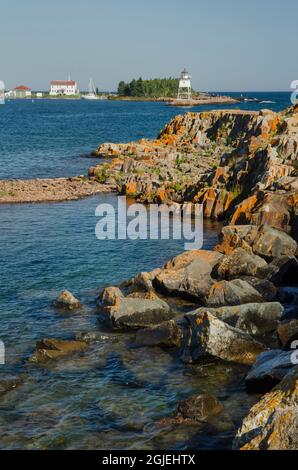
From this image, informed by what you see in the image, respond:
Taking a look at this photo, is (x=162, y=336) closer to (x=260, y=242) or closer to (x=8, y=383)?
(x=8, y=383)

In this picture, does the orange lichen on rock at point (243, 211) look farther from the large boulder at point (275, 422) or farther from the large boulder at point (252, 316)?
the large boulder at point (275, 422)

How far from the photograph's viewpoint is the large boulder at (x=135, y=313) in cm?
2622

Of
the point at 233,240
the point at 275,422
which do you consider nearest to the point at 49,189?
the point at 233,240

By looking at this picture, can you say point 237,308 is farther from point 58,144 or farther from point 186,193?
point 58,144

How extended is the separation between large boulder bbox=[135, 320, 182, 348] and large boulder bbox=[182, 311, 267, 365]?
128 cm

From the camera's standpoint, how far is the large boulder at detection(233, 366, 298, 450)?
13977 millimetres

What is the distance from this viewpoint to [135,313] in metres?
26.3

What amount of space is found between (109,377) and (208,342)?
12.4 feet

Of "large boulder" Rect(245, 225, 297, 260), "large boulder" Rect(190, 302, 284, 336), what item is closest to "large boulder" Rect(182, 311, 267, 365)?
"large boulder" Rect(190, 302, 284, 336)

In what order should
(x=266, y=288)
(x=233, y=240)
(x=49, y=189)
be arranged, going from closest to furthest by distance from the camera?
1. (x=266, y=288)
2. (x=233, y=240)
3. (x=49, y=189)

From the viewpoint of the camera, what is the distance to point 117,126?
162375 millimetres

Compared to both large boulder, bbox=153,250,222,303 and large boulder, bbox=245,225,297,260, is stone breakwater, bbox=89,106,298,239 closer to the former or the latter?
large boulder, bbox=245,225,297,260

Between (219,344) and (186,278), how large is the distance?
774 cm
